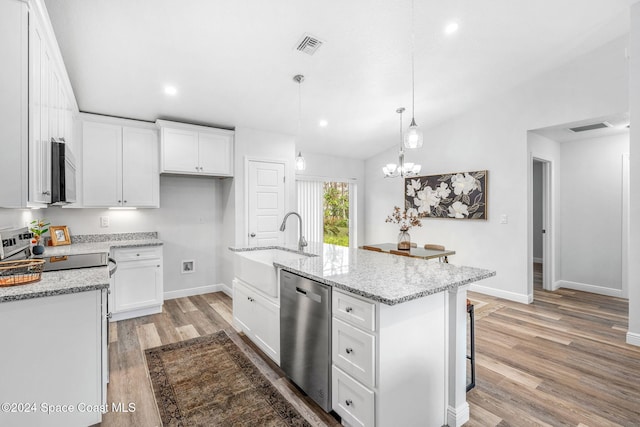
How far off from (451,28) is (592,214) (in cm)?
389

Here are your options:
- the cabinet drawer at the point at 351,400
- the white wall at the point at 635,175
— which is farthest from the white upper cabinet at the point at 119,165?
the white wall at the point at 635,175

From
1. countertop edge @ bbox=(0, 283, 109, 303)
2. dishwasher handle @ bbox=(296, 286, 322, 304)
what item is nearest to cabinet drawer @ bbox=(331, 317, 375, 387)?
dishwasher handle @ bbox=(296, 286, 322, 304)

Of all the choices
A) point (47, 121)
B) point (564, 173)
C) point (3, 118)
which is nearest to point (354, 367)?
point (3, 118)

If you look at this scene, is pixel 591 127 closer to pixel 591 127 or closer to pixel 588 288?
pixel 591 127

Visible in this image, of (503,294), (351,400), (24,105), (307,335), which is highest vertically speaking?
(24,105)

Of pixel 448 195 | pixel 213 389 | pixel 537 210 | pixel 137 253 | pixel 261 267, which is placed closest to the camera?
pixel 213 389

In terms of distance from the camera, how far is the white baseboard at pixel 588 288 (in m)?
4.49

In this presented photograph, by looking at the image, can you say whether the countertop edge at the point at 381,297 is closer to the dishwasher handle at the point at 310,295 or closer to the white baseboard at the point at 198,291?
the dishwasher handle at the point at 310,295

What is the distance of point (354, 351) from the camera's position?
165cm

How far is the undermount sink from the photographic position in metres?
2.41

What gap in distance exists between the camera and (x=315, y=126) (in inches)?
188

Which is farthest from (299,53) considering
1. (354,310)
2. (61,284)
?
(61,284)

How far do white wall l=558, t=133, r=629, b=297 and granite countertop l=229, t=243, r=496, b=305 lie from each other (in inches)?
164

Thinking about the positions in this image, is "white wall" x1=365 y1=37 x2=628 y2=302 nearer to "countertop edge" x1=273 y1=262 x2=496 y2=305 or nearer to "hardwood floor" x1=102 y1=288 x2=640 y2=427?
"hardwood floor" x1=102 y1=288 x2=640 y2=427
